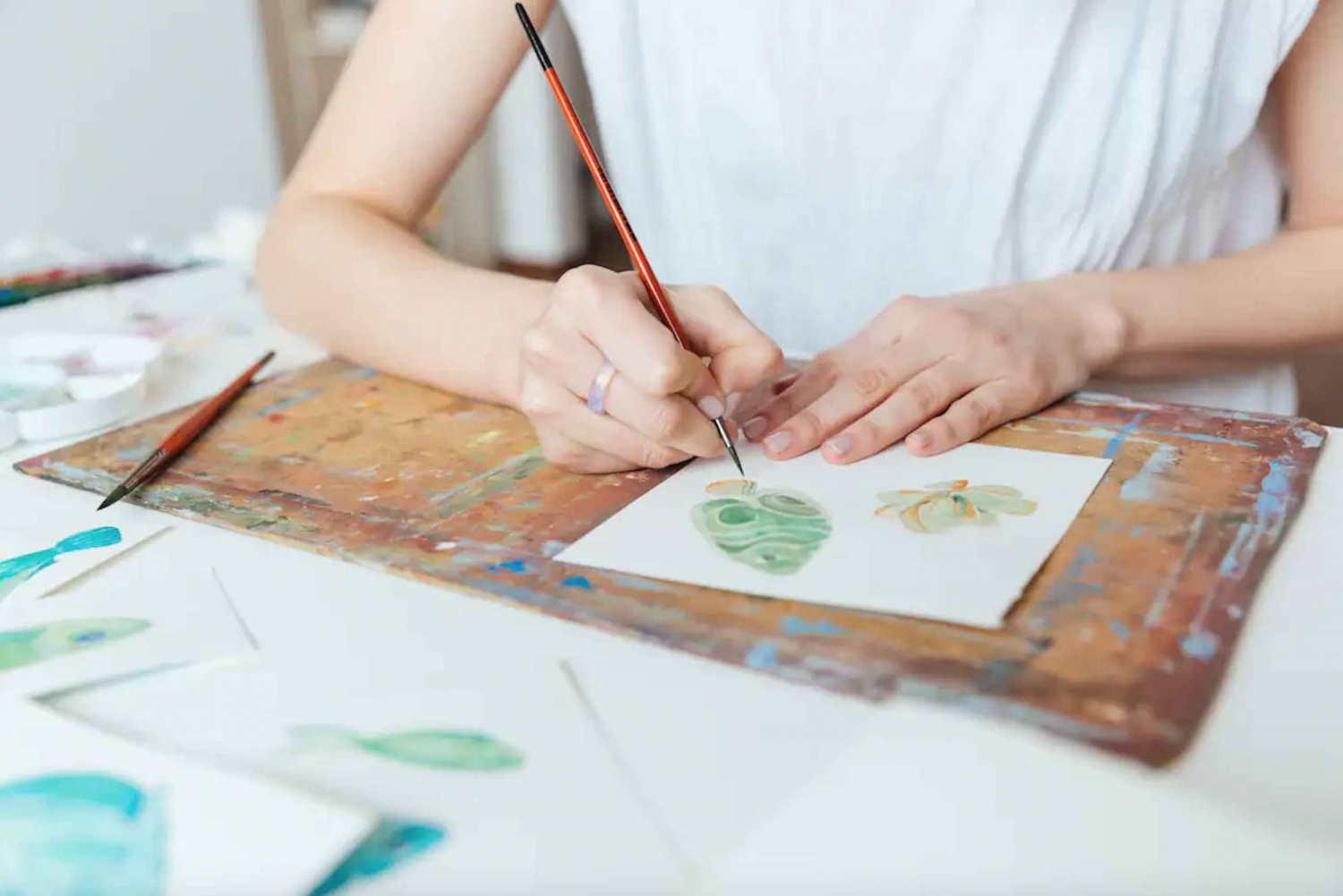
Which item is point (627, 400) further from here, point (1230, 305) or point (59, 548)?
point (1230, 305)

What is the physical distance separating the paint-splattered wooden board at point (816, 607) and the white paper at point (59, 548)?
2 centimetres

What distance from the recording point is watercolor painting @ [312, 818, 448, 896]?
1.03 ft

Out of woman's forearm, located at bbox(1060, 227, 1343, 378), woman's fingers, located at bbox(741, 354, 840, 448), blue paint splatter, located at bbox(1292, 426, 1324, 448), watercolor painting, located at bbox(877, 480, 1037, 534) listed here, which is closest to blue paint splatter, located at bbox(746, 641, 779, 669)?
watercolor painting, located at bbox(877, 480, 1037, 534)

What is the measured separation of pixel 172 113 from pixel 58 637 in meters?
2.43

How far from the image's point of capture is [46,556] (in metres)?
0.52

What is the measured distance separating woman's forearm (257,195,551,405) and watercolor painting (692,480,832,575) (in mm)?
187

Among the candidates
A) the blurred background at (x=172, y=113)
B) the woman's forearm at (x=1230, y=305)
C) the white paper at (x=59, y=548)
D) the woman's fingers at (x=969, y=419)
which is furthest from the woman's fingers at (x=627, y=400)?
the blurred background at (x=172, y=113)

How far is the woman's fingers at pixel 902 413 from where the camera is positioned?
1.95 ft

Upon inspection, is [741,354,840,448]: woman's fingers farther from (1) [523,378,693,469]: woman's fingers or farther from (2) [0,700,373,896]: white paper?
(2) [0,700,373,896]: white paper

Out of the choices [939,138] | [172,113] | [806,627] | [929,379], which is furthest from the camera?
[172,113]

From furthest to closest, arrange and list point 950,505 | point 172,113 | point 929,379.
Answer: point 172,113 < point 929,379 < point 950,505

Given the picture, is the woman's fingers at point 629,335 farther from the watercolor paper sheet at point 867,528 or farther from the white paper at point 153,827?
the white paper at point 153,827

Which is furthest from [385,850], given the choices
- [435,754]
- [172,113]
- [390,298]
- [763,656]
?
[172,113]

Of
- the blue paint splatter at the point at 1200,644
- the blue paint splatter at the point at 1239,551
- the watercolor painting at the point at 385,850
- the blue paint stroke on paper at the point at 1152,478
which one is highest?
the blue paint splatter at the point at 1200,644
